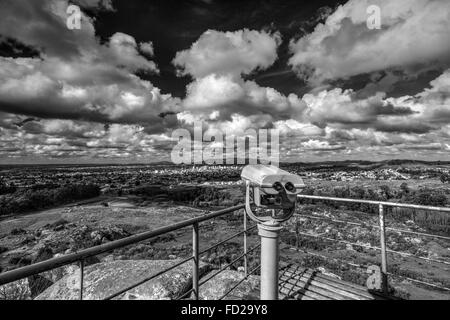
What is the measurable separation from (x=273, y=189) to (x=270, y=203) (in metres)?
0.15

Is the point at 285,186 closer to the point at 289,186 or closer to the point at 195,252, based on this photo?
the point at 289,186

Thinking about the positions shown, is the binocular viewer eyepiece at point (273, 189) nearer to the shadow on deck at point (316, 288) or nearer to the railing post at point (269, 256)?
the railing post at point (269, 256)

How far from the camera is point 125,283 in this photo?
403 cm

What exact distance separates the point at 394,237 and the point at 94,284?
23.6 meters

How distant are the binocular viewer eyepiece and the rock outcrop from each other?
2441 millimetres

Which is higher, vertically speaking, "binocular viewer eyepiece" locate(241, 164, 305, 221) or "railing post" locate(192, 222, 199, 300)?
"binocular viewer eyepiece" locate(241, 164, 305, 221)

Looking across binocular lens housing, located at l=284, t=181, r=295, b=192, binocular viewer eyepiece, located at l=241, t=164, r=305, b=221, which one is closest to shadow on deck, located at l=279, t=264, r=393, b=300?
binocular viewer eyepiece, located at l=241, t=164, r=305, b=221

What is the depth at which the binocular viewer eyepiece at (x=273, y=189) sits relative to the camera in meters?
1.92

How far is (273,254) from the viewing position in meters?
2.04

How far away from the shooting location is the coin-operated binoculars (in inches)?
76.3

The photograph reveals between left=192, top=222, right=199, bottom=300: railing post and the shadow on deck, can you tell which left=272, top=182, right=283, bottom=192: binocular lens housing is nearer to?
left=192, top=222, right=199, bottom=300: railing post
